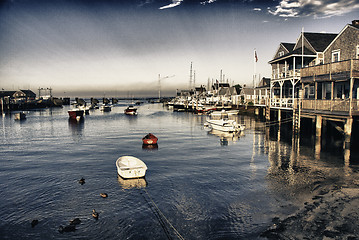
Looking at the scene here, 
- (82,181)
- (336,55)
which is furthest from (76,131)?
(336,55)

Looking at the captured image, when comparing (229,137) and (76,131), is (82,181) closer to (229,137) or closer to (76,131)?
(229,137)

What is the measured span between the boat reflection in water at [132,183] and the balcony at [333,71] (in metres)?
22.1

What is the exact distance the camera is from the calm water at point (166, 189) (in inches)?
460

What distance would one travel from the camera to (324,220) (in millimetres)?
11586

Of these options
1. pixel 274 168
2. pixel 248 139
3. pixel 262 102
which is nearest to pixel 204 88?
pixel 262 102

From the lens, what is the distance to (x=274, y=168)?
807 inches

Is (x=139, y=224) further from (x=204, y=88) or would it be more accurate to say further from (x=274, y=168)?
(x=204, y=88)

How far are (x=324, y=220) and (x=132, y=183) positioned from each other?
11698 mm

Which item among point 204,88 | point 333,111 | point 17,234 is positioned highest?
point 204,88

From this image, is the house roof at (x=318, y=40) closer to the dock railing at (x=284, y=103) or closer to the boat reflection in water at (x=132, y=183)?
the dock railing at (x=284, y=103)

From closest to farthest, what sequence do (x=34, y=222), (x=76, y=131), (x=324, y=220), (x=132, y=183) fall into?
(x=324, y=220), (x=34, y=222), (x=132, y=183), (x=76, y=131)

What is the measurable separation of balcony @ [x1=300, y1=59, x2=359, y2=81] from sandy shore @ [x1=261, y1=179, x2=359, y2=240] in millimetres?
15047

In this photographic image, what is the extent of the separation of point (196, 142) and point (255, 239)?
78.5ft

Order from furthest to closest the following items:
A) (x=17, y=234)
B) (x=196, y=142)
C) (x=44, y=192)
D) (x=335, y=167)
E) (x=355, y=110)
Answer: (x=196, y=142) < (x=355, y=110) < (x=335, y=167) < (x=44, y=192) < (x=17, y=234)
